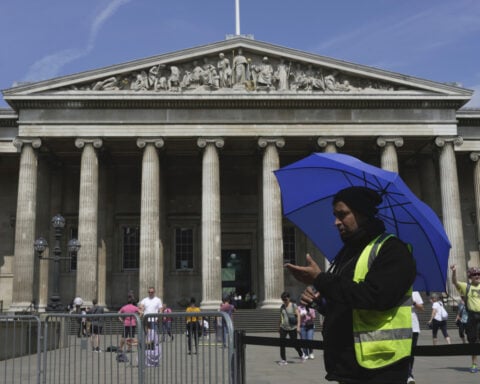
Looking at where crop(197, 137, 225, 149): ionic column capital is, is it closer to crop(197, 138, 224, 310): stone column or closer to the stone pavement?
crop(197, 138, 224, 310): stone column

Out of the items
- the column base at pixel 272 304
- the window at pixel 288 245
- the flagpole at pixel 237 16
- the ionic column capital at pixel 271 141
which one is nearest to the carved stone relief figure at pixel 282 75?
the ionic column capital at pixel 271 141

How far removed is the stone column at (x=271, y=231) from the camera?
3362 centimetres

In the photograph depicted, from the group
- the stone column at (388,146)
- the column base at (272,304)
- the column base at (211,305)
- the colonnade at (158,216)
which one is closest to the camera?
the column base at (211,305)

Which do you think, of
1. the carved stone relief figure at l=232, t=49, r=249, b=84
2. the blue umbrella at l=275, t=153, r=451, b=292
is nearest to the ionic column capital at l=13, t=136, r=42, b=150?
the carved stone relief figure at l=232, t=49, r=249, b=84

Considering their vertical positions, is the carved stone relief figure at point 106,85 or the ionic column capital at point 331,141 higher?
the carved stone relief figure at point 106,85

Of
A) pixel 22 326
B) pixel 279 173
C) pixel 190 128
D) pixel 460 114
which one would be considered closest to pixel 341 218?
pixel 279 173

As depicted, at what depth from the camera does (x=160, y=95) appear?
34719mm

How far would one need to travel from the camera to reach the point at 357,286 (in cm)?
416

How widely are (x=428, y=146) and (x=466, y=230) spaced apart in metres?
7.32

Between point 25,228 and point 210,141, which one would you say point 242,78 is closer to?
point 210,141

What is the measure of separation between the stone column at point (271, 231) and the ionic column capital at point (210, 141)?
2239 mm

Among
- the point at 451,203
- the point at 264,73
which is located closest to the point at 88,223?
the point at 264,73

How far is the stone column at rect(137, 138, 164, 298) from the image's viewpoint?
33469mm

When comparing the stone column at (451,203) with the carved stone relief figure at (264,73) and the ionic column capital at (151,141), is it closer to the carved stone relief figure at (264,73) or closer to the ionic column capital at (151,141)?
the carved stone relief figure at (264,73)
